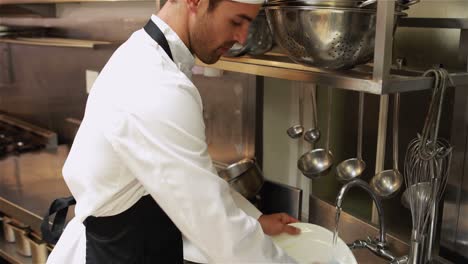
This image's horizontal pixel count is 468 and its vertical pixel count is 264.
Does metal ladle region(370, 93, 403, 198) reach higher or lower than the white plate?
higher

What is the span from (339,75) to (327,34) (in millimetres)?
82

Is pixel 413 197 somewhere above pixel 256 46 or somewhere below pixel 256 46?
below

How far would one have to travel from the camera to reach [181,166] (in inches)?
33.4

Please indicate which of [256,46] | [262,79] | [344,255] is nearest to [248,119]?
[262,79]

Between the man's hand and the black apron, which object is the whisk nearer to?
the man's hand

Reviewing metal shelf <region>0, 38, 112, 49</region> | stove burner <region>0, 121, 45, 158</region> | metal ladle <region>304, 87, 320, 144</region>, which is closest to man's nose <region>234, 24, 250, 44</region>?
metal ladle <region>304, 87, 320, 144</region>

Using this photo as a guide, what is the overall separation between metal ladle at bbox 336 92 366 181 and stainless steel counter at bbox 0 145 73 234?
100 cm

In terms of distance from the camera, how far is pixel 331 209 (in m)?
1.47

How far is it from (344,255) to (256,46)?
542 millimetres

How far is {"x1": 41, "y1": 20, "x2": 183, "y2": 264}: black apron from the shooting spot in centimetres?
101

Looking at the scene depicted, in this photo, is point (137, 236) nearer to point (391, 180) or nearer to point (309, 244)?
point (309, 244)

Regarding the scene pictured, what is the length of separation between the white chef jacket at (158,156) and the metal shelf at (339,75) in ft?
0.61

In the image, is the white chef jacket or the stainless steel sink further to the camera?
the stainless steel sink

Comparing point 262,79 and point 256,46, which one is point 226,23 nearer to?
point 256,46
